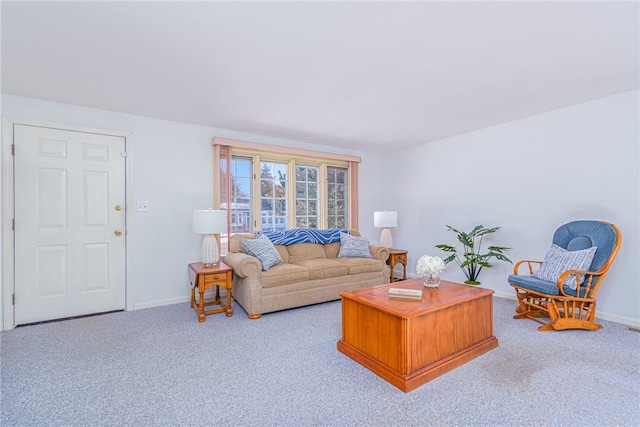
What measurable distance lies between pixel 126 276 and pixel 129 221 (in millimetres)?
639

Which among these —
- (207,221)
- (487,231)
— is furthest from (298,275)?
(487,231)

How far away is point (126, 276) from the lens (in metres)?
3.47

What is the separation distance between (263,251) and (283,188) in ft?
4.72

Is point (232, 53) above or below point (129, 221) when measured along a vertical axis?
above

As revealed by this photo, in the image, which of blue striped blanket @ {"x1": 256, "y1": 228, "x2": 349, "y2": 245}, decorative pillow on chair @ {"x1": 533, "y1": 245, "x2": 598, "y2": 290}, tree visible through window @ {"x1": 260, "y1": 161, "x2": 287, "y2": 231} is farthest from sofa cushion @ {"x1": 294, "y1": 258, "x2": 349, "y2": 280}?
decorative pillow on chair @ {"x1": 533, "y1": 245, "x2": 598, "y2": 290}

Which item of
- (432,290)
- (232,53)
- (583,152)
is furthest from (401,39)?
(583,152)

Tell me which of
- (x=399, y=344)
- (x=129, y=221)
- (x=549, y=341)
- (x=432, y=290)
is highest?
(x=129, y=221)

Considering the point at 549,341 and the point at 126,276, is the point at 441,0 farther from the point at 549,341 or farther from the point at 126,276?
the point at 126,276

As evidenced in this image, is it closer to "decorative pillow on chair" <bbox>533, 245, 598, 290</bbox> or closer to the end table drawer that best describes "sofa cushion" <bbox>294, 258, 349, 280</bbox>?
the end table drawer

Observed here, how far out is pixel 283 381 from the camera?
197 cm

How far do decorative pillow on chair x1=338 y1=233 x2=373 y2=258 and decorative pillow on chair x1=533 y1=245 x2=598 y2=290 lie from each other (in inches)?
77.7

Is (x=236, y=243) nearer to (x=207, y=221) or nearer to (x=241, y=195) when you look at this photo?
(x=207, y=221)

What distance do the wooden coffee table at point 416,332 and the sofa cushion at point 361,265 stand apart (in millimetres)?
1350

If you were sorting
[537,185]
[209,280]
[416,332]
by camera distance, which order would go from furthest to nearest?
[537,185]
[209,280]
[416,332]
